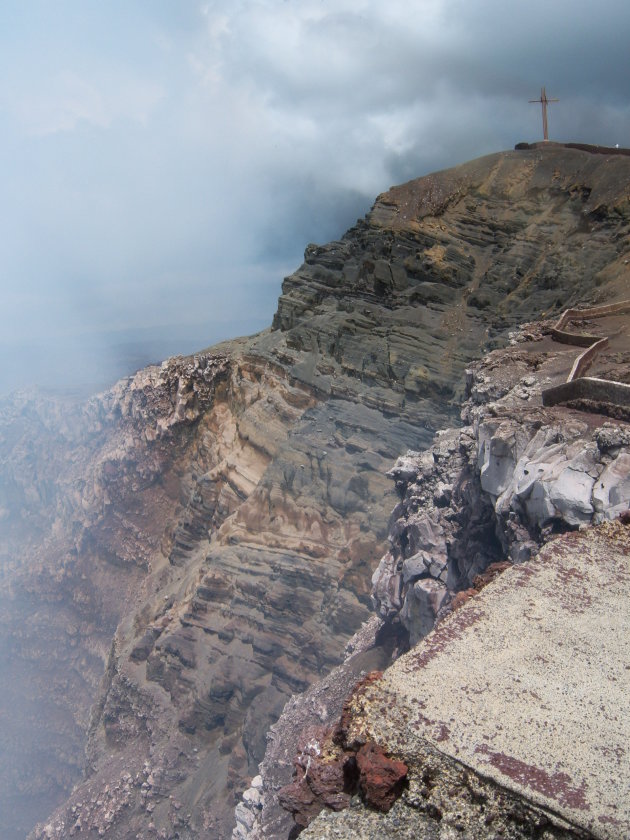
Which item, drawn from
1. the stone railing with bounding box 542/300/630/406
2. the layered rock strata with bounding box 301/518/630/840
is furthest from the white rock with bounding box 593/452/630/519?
the stone railing with bounding box 542/300/630/406

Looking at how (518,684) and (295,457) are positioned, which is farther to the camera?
(295,457)

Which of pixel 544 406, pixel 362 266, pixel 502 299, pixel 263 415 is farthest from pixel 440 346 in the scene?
pixel 544 406

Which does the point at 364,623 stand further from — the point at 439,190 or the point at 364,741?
the point at 439,190

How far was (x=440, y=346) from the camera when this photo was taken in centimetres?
3828

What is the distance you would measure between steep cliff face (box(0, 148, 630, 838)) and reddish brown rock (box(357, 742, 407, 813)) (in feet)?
87.0

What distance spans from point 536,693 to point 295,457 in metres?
31.0

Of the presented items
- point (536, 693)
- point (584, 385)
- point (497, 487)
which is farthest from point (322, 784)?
point (584, 385)

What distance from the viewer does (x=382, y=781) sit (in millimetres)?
7453

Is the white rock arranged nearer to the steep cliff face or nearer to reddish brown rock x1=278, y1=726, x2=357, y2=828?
reddish brown rock x1=278, y1=726, x2=357, y2=828

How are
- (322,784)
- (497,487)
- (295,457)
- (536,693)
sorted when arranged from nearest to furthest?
(536,693) < (322,784) < (497,487) < (295,457)

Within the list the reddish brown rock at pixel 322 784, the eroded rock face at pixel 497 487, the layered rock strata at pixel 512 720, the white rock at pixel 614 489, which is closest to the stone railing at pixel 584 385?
the eroded rock face at pixel 497 487

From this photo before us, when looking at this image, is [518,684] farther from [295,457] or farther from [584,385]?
[295,457]

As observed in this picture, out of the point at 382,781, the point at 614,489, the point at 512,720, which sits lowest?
the point at 382,781

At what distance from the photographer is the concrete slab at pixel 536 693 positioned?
6.86 metres
